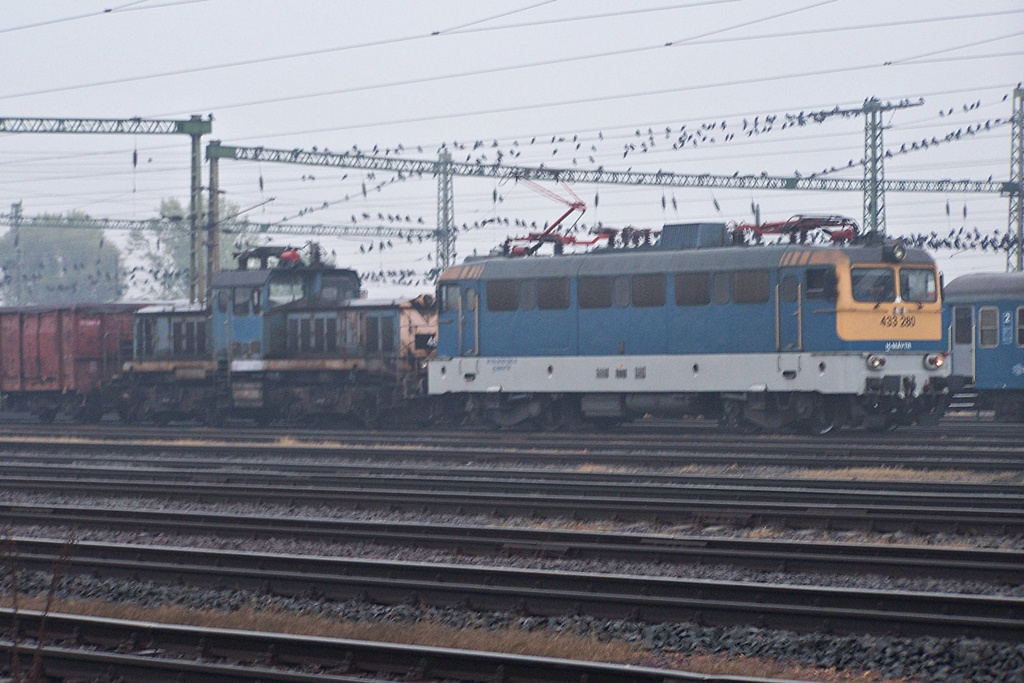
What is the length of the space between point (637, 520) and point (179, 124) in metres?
32.1

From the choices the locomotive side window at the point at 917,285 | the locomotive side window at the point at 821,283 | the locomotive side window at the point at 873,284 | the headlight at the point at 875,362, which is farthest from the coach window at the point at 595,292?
the locomotive side window at the point at 917,285

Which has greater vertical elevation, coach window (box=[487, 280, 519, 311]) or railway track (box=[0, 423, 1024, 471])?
coach window (box=[487, 280, 519, 311])

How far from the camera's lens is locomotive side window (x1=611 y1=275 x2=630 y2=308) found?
84.6ft

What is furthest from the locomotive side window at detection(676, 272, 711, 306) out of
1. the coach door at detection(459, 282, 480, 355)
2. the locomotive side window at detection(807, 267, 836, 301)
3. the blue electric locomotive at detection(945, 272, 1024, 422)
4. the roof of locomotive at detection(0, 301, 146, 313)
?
the roof of locomotive at detection(0, 301, 146, 313)

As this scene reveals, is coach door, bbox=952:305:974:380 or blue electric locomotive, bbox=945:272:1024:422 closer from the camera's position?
blue electric locomotive, bbox=945:272:1024:422

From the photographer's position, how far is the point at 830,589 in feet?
31.3

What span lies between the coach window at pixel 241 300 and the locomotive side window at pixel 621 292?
439 inches

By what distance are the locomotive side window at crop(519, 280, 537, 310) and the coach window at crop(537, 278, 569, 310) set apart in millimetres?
100

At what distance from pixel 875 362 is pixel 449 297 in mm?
9897

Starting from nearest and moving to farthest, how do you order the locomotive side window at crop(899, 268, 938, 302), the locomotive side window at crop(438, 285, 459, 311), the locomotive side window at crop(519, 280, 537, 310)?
1. the locomotive side window at crop(899, 268, 938, 302)
2. the locomotive side window at crop(519, 280, 537, 310)
3. the locomotive side window at crop(438, 285, 459, 311)

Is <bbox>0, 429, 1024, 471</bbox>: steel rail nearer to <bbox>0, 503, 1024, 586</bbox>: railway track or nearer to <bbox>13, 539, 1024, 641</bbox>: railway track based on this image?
<bbox>0, 503, 1024, 586</bbox>: railway track

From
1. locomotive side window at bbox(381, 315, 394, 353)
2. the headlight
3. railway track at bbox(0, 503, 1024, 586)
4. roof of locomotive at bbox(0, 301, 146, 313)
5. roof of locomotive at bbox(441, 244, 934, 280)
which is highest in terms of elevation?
roof of locomotive at bbox(441, 244, 934, 280)

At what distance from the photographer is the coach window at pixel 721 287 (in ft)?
80.6

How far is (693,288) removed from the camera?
25.0m
